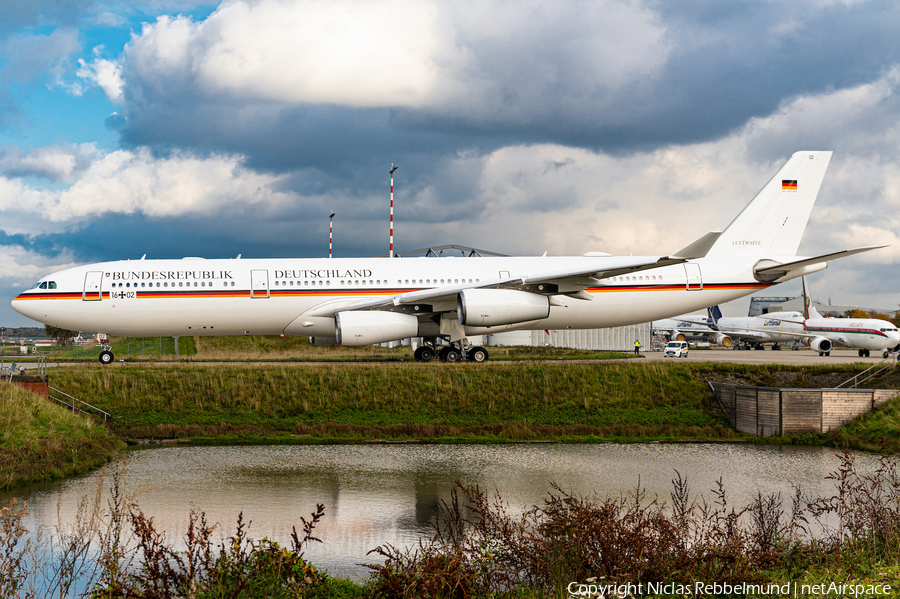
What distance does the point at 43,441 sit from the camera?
639 inches

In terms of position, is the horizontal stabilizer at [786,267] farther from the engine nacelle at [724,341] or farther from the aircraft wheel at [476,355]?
the engine nacelle at [724,341]

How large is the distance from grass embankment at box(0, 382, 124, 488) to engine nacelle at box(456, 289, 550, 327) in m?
11.7

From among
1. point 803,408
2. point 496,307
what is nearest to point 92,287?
point 496,307

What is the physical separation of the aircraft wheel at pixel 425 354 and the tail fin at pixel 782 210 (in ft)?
43.3

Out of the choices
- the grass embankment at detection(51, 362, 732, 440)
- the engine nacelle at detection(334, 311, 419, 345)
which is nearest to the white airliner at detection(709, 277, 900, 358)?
the grass embankment at detection(51, 362, 732, 440)

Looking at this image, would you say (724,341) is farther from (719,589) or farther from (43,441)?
(719,589)

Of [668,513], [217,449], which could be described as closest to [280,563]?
[668,513]

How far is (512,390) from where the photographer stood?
76.9ft

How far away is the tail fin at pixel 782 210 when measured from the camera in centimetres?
2961

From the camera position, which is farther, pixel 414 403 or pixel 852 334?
pixel 852 334

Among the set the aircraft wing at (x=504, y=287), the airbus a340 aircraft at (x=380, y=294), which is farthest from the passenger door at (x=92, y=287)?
the aircraft wing at (x=504, y=287)

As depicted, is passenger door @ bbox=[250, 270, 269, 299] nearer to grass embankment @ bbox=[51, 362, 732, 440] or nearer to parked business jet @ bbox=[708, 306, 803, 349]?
grass embankment @ bbox=[51, 362, 732, 440]

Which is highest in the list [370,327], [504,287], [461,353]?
[504,287]

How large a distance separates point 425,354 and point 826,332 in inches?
1645
